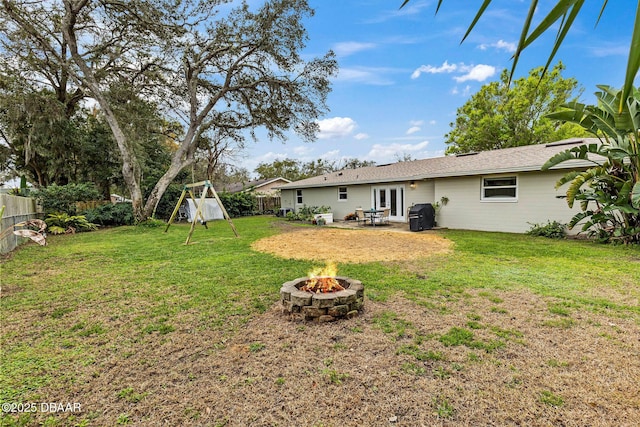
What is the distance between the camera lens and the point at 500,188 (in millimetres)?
11039

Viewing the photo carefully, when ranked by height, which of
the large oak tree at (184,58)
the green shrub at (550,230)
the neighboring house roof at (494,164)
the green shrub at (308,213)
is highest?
the large oak tree at (184,58)

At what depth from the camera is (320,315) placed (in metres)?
3.64

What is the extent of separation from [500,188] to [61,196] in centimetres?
1730

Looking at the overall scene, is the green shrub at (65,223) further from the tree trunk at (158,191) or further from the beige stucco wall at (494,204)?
the beige stucco wall at (494,204)

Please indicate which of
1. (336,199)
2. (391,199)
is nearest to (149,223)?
(336,199)

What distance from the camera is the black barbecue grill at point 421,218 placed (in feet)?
39.0

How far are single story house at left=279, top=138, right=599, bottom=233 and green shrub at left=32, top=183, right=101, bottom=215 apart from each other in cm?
1233

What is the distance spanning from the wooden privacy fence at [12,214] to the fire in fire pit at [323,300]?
7546 millimetres

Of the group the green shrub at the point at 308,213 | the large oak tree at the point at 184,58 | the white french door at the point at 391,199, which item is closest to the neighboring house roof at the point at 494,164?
the white french door at the point at 391,199

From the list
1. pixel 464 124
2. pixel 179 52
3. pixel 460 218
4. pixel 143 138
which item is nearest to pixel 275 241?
pixel 460 218

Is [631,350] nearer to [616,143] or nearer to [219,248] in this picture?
[616,143]

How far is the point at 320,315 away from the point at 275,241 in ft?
21.2

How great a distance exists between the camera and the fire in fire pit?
Result: 3.63m

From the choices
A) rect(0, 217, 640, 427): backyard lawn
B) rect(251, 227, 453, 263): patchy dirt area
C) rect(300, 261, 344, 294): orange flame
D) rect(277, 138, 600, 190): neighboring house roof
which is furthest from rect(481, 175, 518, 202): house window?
rect(300, 261, 344, 294): orange flame
